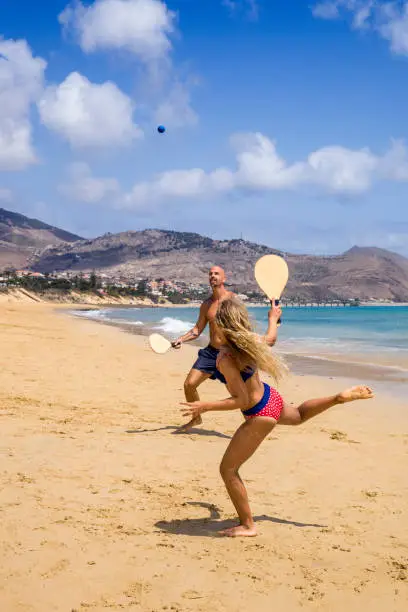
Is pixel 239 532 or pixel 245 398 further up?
pixel 245 398

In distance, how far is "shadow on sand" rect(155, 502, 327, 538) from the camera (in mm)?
4223

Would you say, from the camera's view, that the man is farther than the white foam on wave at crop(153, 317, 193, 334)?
No

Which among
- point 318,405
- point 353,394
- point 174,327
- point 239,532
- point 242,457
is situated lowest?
point 174,327

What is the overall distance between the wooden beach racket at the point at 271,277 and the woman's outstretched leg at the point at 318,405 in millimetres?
969

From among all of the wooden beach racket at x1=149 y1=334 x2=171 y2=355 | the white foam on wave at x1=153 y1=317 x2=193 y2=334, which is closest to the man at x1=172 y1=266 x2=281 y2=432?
the wooden beach racket at x1=149 y1=334 x2=171 y2=355

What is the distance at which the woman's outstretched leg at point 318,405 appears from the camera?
410cm

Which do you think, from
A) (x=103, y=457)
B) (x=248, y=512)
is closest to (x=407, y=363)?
(x=103, y=457)

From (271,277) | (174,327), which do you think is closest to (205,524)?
(271,277)

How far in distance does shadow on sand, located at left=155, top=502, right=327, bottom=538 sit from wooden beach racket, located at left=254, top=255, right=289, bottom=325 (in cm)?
164

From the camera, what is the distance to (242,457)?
410 cm

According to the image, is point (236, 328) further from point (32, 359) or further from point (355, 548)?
point (32, 359)

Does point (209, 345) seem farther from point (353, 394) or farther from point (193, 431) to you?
point (353, 394)

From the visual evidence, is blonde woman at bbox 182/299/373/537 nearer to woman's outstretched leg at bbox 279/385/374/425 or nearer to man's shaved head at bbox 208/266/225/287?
woman's outstretched leg at bbox 279/385/374/425

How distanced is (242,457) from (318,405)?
63 centimetres
